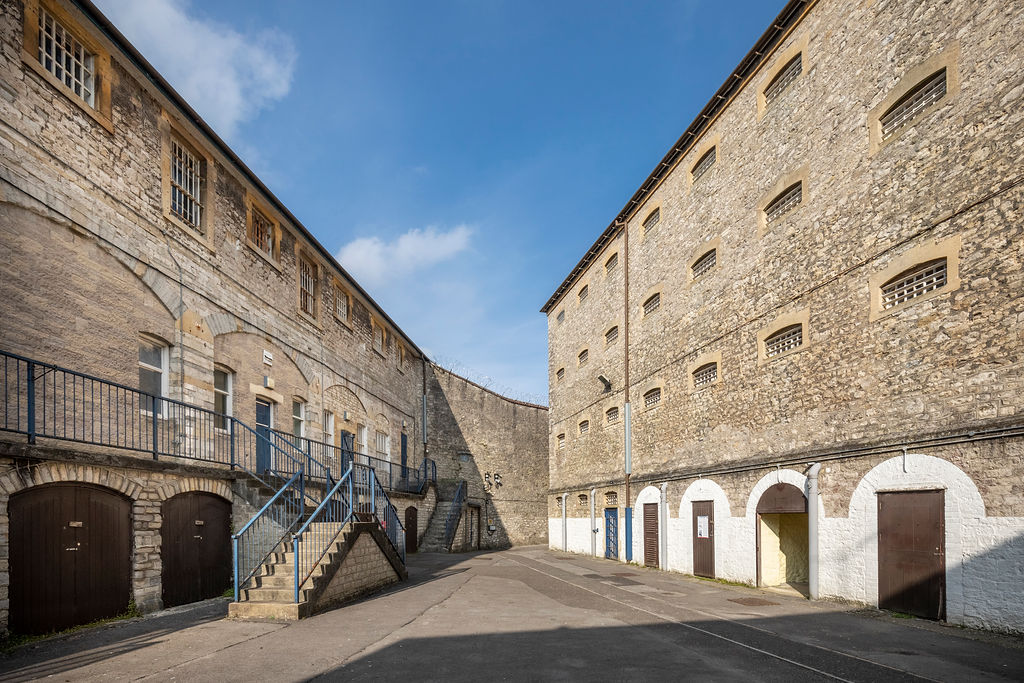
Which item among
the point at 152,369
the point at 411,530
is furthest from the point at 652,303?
the point at 152,369

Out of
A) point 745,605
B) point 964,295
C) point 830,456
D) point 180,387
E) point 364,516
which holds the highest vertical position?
point 964,295

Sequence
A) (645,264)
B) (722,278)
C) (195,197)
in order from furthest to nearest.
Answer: (645,264) < (722,278) < (195,197)

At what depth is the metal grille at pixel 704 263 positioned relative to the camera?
1605 centimetres

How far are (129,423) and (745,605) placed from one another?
10.4 m

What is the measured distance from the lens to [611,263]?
2341 centimetres

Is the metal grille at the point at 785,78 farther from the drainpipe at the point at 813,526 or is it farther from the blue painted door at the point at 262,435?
the blue painted door at the point at 262,435

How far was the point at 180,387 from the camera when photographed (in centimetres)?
1148

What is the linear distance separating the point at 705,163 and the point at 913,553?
10.7 metres

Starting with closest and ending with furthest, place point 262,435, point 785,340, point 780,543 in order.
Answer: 1. point 785,340
2. point 780,543
3. point 262,435

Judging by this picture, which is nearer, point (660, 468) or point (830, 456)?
point (830, 456)

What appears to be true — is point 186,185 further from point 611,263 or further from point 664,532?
point 611,263

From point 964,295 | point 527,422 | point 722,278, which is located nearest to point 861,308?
point 964,295

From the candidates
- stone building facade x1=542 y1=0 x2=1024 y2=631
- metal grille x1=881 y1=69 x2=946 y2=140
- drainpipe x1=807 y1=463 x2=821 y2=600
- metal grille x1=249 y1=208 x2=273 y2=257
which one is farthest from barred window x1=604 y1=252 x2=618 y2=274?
drainpipe x1=807 y1=463 x2=821 y2=600

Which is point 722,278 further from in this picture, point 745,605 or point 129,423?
point 129,423
